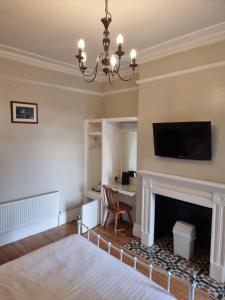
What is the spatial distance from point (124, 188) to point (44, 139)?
1.66 metres

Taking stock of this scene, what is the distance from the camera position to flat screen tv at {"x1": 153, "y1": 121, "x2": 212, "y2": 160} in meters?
2.51

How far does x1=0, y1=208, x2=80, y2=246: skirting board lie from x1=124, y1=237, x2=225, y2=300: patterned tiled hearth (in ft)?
4.44

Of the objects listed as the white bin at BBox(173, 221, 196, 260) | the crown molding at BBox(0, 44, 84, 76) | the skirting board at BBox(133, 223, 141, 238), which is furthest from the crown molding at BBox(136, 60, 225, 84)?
the skirting board at BBox(133, 223, 141, 238)

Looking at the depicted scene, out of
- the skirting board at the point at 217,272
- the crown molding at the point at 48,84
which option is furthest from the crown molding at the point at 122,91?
the skirting board at the point at 217,272

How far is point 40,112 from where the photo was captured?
11.5 ft

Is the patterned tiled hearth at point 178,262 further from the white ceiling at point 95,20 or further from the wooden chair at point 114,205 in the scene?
the white ceiling at point 95,20

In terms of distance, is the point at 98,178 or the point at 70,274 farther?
the point at 98,178

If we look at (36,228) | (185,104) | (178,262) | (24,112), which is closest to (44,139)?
(24,112)

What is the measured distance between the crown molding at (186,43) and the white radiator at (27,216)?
9.13ft

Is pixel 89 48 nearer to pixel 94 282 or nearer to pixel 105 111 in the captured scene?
pixel 105 111

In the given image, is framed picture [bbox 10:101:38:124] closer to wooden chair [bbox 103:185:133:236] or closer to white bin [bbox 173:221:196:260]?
wooden chair [bbox 103:185:133:236]

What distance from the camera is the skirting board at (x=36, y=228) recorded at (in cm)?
325

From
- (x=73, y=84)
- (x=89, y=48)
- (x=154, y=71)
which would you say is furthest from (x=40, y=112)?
(x=154, y=71)

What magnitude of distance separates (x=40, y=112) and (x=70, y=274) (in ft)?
8.62
